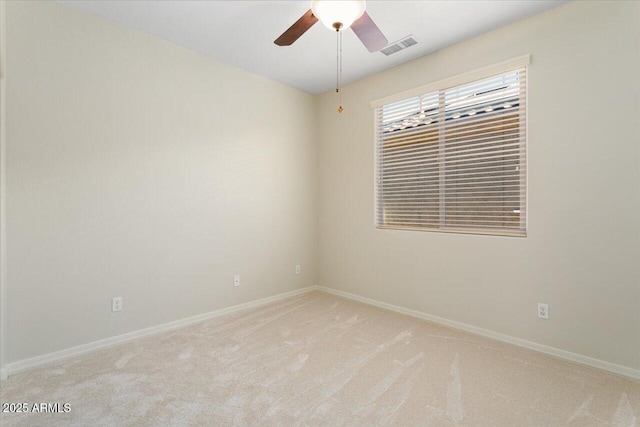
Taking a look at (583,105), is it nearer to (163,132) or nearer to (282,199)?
(282,199)

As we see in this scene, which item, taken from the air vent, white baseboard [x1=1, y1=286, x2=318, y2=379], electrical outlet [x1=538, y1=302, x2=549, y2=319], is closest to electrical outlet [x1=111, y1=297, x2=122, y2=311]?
white baseboard [x1=1, y1=286, x2=318, y2=379]

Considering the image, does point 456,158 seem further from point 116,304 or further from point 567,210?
point 116,304

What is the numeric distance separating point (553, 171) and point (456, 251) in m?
1.06

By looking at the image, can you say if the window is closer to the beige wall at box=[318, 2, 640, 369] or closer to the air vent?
the beige wall at box=[318, 2, 640, 369]

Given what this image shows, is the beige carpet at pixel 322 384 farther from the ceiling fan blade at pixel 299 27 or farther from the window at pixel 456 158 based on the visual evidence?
the ceiling fan blade at pixel 299 27

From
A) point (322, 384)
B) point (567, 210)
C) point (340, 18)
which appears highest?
point (340, 18)

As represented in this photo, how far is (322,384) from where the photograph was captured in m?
2.08

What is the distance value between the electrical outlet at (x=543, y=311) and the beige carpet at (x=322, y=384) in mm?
323

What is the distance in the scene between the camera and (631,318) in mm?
2197

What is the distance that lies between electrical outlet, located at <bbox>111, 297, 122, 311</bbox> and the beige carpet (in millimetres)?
324

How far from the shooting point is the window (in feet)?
9.04

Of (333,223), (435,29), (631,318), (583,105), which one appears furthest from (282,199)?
(631,318)

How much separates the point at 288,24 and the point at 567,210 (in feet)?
9.05

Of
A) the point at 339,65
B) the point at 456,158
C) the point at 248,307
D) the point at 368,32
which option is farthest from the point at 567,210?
the point at 248,307
